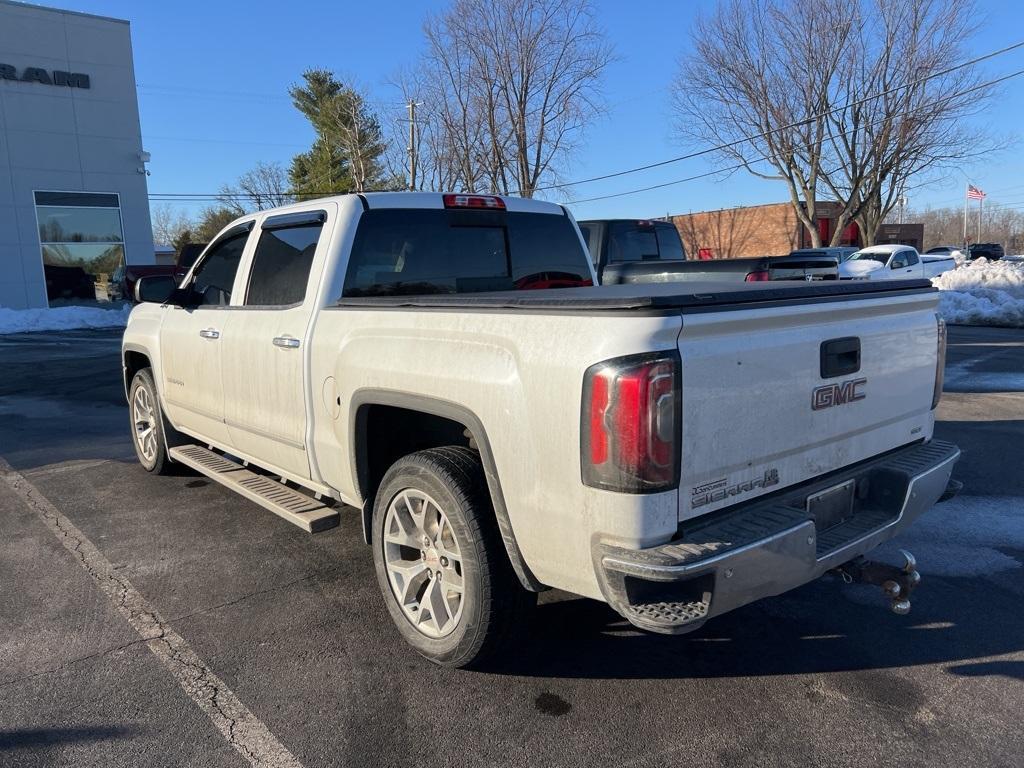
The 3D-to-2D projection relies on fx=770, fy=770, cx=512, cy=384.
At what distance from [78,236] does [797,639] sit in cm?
Result: 2839

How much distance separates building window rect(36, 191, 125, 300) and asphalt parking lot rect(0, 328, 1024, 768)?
967 inches

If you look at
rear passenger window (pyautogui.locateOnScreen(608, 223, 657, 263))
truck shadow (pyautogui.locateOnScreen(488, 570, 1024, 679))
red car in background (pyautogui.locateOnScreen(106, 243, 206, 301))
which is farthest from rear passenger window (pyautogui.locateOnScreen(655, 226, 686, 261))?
red car in background (pyautogui.locateOnScreen(106, 243, 206, 301))

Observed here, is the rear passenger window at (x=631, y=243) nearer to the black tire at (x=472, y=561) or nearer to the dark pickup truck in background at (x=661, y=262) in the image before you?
the dark pickup truck in background at (x=661, y=262)

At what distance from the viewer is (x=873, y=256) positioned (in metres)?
24.3

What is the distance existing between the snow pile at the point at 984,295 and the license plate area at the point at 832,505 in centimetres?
1552

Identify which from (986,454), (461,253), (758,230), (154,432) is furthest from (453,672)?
(758,230)

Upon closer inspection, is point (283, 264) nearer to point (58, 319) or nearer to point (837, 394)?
point (837, 394)

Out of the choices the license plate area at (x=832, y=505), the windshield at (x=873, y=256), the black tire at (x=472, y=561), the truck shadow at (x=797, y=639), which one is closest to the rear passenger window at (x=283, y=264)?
the black tire at (x=472, y=561)

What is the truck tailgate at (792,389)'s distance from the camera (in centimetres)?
253

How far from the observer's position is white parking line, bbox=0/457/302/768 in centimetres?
276

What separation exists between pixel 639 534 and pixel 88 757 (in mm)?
2089

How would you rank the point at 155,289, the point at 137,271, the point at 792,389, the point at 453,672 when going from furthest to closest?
the point at 137,271 < the point at 155,289 < the point at 453,672 < the point at 792,389

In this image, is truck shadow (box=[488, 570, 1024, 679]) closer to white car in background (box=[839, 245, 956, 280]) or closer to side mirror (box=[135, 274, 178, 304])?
side mirror (box=[135, 274, 178, 304])

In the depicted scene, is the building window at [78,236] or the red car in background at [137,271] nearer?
the red car in background at [137,271]
